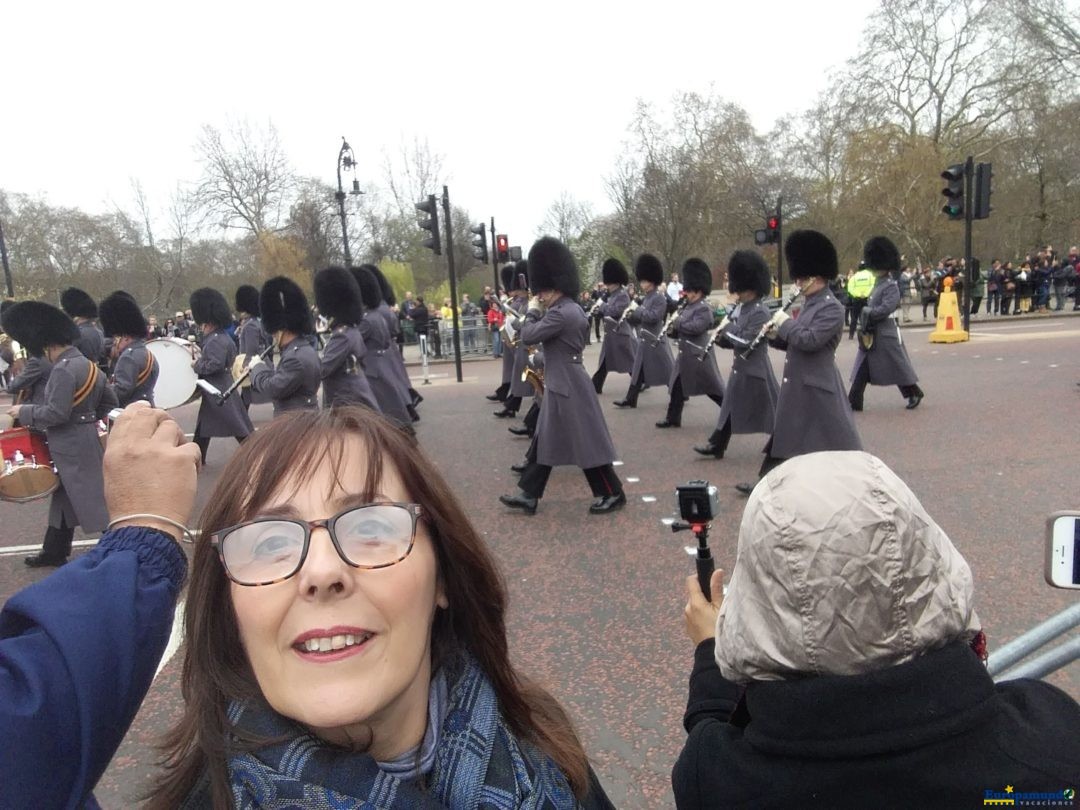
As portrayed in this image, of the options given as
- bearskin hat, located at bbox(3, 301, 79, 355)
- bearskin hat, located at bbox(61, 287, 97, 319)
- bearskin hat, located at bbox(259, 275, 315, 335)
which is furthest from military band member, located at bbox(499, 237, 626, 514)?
bearskin hat, located at bbox(61, 287, 97, 319)

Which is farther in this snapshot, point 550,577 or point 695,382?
point 695,382

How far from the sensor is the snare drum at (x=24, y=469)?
450cm

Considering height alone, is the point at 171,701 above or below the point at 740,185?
below

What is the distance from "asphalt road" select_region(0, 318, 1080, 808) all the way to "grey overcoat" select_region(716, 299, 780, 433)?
1.21 ft

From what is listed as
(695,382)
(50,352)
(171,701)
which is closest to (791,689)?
(171,701)

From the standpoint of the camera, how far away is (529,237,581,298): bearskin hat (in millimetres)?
6078

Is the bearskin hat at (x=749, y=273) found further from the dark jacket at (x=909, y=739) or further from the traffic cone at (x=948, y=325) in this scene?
the traffic cone at (x=948, y=325)

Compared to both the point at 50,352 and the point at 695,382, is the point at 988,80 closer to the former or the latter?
the point at 695,382

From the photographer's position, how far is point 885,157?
27.9 m

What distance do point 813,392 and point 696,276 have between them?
409 centimetres

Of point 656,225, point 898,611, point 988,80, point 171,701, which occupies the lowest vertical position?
point 171,701

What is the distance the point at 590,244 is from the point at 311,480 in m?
43.1

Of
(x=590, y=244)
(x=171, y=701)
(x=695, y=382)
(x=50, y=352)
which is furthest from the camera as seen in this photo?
(x=590, y=244)

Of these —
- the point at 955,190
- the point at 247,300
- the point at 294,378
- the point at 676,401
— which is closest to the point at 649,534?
the point at 294,378
